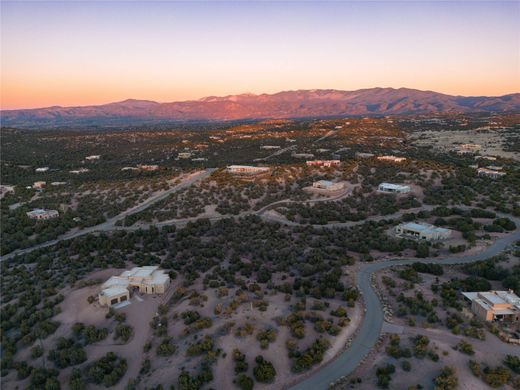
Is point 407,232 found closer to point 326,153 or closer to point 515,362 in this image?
point 515,362

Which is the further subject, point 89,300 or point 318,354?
point 89,300

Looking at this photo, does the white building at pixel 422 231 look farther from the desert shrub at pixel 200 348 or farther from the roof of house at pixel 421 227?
the desert shrub at pixel 200 348

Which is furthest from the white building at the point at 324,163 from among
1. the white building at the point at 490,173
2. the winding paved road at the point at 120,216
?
the white building at the point at 490,173

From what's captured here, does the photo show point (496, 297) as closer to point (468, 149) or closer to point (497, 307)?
point (497, 307)

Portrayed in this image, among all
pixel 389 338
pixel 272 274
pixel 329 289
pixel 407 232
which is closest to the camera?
pixel 389 338

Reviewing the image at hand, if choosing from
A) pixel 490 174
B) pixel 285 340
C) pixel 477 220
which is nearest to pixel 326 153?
pixel 490 174

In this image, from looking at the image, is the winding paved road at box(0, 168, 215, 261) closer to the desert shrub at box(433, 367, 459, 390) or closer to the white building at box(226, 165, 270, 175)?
the white building at box(226, 165, 270, 175)

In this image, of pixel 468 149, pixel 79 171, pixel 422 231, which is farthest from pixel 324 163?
pixel 79 171
